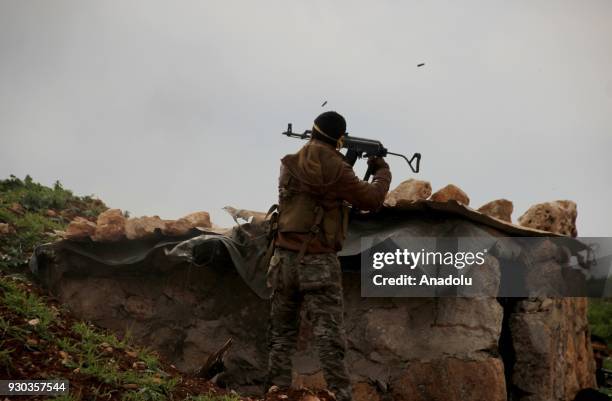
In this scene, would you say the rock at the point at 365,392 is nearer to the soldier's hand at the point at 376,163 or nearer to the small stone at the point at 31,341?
the soldier's hand at the point at 376,163

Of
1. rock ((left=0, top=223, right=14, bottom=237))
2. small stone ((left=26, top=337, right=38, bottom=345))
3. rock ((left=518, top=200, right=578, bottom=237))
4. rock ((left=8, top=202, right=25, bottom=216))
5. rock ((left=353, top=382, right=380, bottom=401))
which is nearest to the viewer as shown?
small stone ((left=26, top=337, right=38, bottom=345))

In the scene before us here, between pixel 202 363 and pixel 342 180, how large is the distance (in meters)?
2.69

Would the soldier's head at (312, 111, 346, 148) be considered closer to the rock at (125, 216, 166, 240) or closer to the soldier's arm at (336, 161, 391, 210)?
the soldier's arm at (336, 161, 391, 210)

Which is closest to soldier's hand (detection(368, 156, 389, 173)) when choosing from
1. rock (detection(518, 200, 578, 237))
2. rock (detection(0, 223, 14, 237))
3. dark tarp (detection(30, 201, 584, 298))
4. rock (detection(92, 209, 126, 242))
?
dark tarp (detection(30, 201, 584, 298))

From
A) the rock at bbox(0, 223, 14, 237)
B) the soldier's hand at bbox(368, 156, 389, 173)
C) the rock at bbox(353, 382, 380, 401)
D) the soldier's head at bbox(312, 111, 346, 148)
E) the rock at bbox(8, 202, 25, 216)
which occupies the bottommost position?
the rock at bbox(353, 382, 380, 401)

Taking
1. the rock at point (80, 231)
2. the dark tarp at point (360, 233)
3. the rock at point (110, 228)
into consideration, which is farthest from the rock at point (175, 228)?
the rock at point (80, 231)

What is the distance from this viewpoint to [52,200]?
394 inches

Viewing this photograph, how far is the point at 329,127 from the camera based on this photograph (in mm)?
4918

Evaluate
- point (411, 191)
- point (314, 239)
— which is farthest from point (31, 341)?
point (411, 191)

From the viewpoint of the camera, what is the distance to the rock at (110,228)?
6816mm

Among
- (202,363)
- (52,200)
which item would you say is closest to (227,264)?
(202,363)

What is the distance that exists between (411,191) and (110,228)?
3007 mm

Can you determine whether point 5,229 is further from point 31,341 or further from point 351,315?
point 351,315

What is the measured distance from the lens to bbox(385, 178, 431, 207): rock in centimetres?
699
